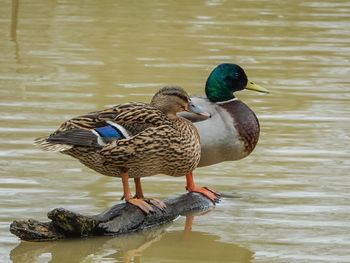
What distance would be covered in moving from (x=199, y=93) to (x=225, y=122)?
3.42 metres

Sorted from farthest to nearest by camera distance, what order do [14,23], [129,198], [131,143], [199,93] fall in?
[14,23] → [199,93] → [129,198] → [131,143]

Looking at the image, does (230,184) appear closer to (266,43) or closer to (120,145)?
(120,145)

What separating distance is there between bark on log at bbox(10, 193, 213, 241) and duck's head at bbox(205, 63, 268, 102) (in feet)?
3.48

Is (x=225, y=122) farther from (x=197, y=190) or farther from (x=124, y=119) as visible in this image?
(x=124, y=119)

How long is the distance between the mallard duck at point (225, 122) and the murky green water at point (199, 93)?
27 cm

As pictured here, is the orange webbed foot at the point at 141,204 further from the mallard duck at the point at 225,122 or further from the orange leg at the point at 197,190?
the mallard duck at the point at 225,122

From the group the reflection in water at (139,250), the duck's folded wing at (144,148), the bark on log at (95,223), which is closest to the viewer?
the reflection in water at (139,250)

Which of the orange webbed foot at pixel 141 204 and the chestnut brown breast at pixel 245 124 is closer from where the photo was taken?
the orange webbed foot at pixel 141 204

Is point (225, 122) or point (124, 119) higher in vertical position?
point (124, 119)

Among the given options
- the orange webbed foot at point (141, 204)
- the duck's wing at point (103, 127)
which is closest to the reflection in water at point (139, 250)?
the orange webbed foot at point (141, 204)

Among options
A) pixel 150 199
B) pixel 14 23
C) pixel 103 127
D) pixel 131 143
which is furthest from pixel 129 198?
pixel 14 23

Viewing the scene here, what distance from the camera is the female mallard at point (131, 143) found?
8148 mm

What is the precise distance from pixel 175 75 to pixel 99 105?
1.75 meters

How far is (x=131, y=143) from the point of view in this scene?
8.21 meters
